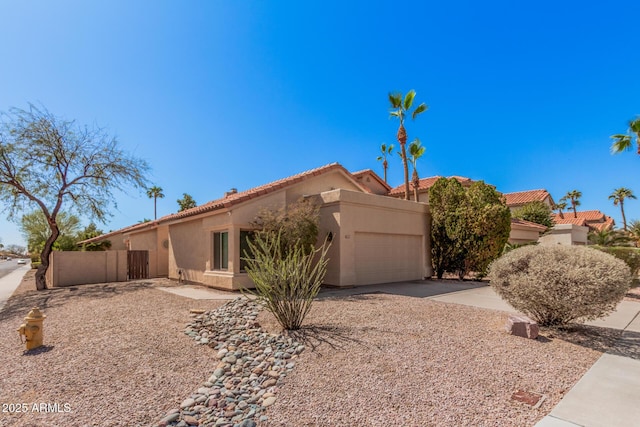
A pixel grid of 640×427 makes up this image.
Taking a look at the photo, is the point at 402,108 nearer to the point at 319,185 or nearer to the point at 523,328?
the point at 319,185

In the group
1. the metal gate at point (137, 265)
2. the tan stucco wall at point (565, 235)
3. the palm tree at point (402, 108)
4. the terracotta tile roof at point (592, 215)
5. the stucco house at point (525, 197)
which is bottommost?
the metal gate at point (137, 265)

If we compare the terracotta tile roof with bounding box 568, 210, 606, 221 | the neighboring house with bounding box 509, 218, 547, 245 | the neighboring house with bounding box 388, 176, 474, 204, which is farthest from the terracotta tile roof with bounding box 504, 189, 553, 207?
the terracotta tile roof with bounding box 568, 210, 606, 221

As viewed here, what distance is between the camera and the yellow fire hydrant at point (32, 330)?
6840 millimetres

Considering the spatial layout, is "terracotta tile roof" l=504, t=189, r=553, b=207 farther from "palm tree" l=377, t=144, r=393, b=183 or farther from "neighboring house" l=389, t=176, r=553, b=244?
"palm tree" l=377, t=144, r=393, b=183

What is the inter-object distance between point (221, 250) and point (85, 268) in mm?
9997

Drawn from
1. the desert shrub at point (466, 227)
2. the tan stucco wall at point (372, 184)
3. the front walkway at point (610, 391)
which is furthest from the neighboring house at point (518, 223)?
the front walkway at point (610, 391)

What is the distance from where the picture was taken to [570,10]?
42.9 ft

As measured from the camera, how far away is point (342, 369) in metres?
5.42

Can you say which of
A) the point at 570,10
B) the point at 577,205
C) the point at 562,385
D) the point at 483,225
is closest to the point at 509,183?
the point at 577,205

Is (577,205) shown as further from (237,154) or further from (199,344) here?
(199,344)

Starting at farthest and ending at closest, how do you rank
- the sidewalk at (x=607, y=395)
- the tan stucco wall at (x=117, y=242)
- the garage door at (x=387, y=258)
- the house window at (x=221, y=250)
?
1. the tan stucco wall at (x=117, y=242)
2. the garage door at (x=387, y=258)
3. the house window at (x=221, y=250)
4. the sidewalk at (x=607, y=395)

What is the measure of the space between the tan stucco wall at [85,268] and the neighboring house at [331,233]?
12.2 ft

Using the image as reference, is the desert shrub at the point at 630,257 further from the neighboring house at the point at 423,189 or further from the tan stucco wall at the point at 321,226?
the neighboring house at the point at 423,189

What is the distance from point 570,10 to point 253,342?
1664 cm
